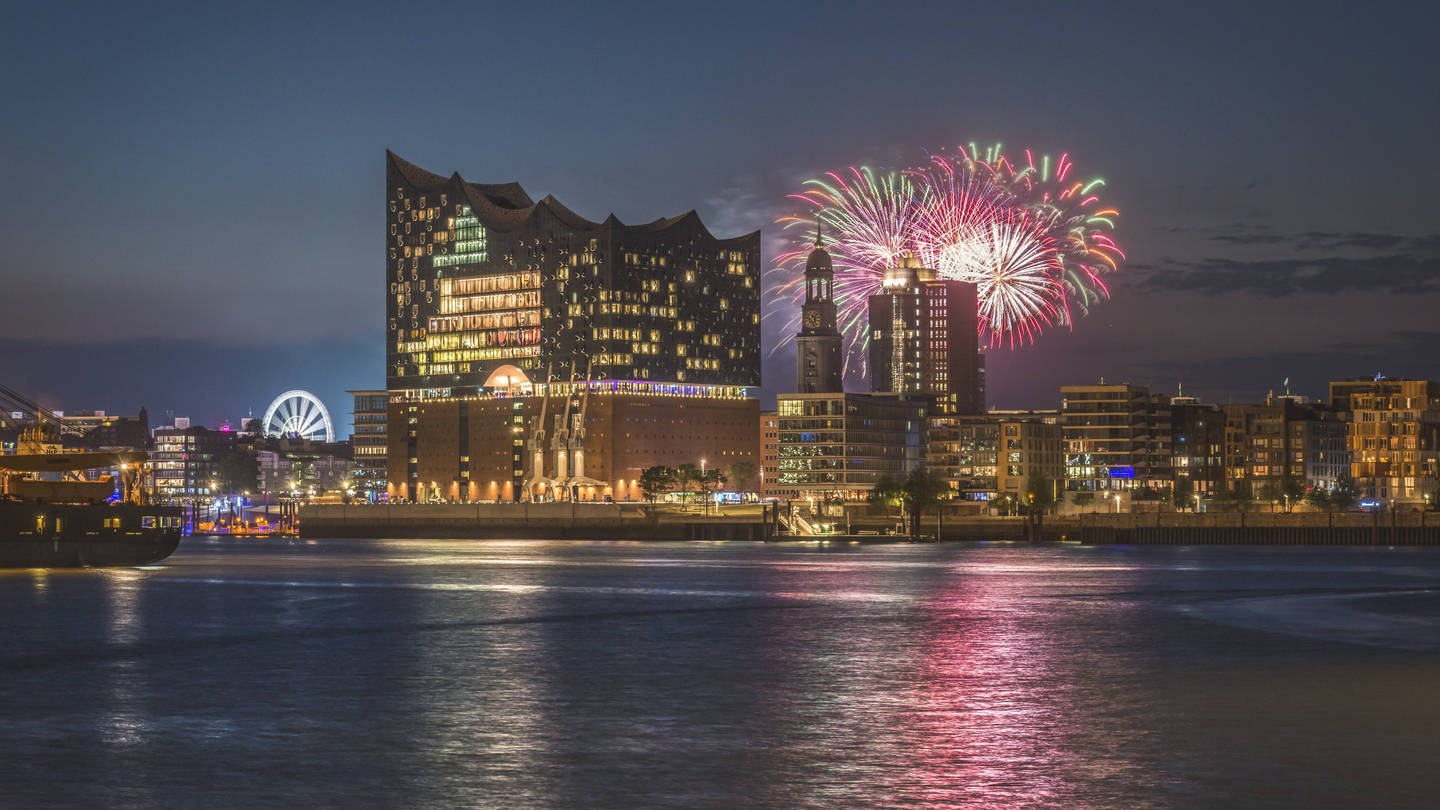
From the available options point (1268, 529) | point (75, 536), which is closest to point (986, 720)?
point (75, 536)

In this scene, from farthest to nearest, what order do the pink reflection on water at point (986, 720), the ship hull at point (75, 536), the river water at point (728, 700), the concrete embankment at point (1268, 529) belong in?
the concrete embankment at point (1268, 529) → the ship hull at point (75, 536) → the river water at point (728, 700) → the pink reflection on water at point (986, 720)

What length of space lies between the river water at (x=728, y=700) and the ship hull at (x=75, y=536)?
1496 inches

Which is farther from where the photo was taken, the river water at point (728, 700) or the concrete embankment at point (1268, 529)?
the concrete embankment at point (1268, 529)

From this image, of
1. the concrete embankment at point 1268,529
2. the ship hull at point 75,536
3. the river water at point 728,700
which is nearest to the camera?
the river water at point 728,700

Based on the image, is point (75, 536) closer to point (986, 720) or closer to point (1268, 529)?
point (986, 720)

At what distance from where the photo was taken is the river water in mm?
24641

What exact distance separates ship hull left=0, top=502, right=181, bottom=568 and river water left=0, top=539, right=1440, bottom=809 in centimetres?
3800

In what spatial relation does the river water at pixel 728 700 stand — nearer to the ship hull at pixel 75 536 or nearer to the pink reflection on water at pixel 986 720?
the pink reflection on water at pixel 986 720

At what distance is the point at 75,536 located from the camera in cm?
11131

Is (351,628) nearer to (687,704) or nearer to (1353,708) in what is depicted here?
(687,704)

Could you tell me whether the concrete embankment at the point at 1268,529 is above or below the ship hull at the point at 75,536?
below

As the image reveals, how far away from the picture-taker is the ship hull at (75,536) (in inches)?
4291

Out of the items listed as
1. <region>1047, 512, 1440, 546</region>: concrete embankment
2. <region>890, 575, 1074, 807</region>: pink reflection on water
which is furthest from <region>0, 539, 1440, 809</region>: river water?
<region>1047, 512, 1440, 546</region>: concrete embankment

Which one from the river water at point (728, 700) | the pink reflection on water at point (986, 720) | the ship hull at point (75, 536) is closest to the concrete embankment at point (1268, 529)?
the river water at point (728, 700)
